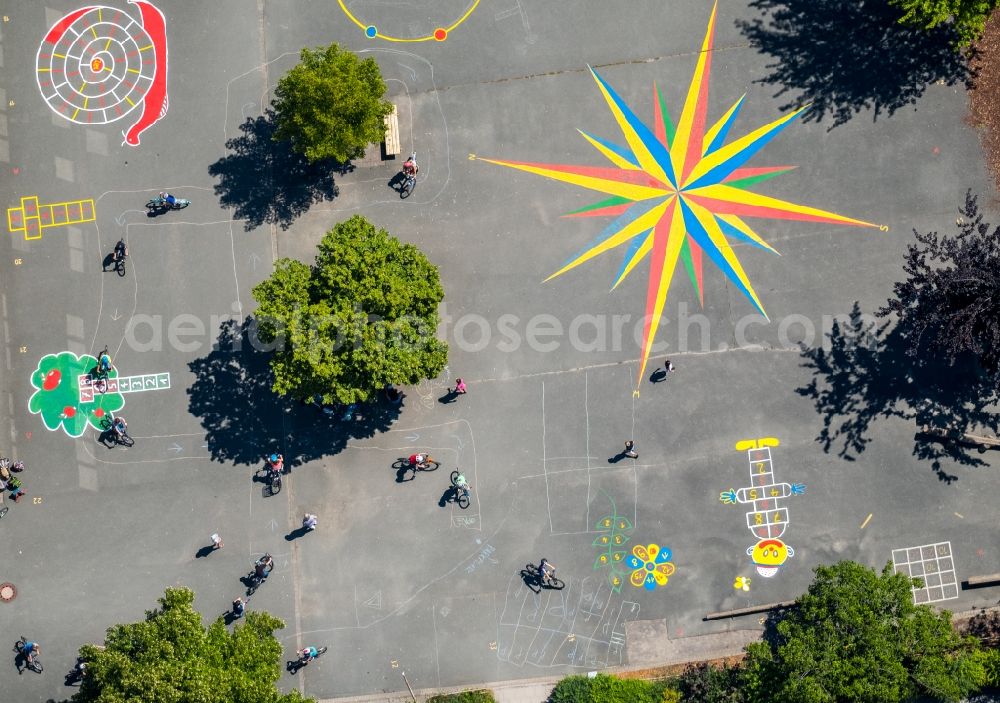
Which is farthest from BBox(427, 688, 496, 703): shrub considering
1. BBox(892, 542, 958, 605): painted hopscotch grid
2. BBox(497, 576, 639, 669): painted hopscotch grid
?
BBox(892, 542, 958, 605): painted hopscotch grid

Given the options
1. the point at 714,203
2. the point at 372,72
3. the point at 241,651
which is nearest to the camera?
the point at 241,651

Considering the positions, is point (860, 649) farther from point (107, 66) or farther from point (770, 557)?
point (107, 66)

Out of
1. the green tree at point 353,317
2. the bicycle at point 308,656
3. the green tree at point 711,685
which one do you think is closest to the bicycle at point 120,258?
the green tree at point 353,317

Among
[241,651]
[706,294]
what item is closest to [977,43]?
[706,294]

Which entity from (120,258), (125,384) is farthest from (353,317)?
A: (120,258)

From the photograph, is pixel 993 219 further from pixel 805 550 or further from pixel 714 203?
pixel 805 550
